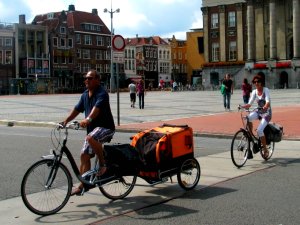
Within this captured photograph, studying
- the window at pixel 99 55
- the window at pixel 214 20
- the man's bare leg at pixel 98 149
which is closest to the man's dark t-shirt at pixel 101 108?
the man's bare leg at pixel 98 149

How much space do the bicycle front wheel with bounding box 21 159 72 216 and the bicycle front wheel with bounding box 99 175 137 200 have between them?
0.64 metres

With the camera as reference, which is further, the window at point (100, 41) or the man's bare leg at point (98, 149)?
the window at point (100, 41)

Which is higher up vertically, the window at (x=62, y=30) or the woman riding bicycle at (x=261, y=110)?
the window at (x=62, y=30)

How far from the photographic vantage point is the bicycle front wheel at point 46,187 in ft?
22.0

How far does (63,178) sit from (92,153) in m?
0.59

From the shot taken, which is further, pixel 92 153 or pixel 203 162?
pixel 203 162

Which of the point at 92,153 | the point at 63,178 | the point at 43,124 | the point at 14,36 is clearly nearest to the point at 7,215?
the point at 63,178

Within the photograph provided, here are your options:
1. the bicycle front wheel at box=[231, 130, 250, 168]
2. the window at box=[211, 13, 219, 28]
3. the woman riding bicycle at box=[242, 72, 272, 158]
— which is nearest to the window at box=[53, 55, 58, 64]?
the window at box=[211, 13, 219, 28]

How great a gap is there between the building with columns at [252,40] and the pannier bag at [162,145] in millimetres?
67869

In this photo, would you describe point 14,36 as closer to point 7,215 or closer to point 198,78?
point 198,78

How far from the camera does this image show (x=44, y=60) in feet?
316

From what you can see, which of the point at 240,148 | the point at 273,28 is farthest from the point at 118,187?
the point at 273,28

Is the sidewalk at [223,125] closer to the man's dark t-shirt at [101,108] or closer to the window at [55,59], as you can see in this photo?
the man's dark t-shirt at [101,108]

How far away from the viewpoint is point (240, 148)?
10.3 metres
